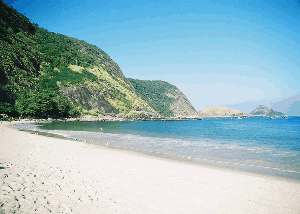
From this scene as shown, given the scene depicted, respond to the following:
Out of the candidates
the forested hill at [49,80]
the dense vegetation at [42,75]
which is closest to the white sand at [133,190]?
the dense vegetation at [42,75]

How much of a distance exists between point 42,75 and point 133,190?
109002 millimetres

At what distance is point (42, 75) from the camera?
99.3m

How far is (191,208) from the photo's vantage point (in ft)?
23.5

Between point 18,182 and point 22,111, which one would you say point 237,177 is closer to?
point 18,182

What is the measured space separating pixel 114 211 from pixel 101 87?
378 feet

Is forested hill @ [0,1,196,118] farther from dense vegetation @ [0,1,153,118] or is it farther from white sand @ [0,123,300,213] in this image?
white sand @ [0,123,300,213]

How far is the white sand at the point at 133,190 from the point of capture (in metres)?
6.61

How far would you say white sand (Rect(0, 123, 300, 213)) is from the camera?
6.61 m

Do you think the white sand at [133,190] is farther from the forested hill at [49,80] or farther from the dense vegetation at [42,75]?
the forested hill at [49,80]

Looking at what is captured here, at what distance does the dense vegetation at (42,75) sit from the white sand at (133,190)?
68.1 meters

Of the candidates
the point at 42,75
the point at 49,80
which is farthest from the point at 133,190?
the point at 42,75

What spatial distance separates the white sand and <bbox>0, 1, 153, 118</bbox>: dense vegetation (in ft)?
223

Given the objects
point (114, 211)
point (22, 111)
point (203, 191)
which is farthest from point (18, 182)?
point (22, 111)

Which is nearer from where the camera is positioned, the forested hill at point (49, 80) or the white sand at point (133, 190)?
the white sand at point (133, 190)
